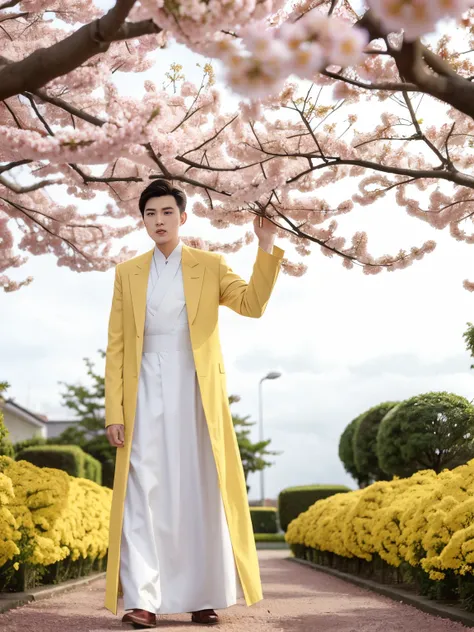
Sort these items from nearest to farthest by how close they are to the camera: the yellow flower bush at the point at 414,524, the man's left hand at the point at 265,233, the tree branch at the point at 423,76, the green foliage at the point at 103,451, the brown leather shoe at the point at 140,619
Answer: the tree branch at the point at 423,76 < the brown leather shoe at the point at 140,619 < the man's left hand at the point at 265,233 < the yellow flower bush at the point at 414,524 < the green foliage at the point at 103,451

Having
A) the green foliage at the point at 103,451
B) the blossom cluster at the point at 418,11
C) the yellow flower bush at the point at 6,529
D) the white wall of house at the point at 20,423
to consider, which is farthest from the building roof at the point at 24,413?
the blossom cluster at the point at 418,11

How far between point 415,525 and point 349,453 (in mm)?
12287

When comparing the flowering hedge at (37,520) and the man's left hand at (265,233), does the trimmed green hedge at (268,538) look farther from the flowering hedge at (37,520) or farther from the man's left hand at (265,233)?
the man's left hand at (265,233)

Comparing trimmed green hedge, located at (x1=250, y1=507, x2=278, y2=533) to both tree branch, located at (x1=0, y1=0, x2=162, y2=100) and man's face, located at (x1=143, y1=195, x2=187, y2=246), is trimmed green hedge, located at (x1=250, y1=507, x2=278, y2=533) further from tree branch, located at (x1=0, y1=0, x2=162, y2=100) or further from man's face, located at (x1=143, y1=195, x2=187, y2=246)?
tree branch, located at (x1=0, y1=0, x2=162, y2=100)

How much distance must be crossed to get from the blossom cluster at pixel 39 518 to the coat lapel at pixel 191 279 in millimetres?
1889

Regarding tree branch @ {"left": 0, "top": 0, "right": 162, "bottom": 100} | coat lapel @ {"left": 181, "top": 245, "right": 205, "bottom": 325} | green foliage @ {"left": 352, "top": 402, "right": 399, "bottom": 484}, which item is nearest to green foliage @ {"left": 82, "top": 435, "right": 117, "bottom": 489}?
green foliage @ {"left": 352, "top": 402, "right": 399, "bottom": 484}

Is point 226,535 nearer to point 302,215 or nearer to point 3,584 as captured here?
point 3,584

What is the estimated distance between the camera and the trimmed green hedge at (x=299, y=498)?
729 inches

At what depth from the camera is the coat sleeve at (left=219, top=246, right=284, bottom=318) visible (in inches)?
179

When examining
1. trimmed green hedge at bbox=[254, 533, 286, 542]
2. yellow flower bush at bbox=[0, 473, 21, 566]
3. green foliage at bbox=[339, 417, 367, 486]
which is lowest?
yellow flower bush at bbox=[0, 473, 21, 566]

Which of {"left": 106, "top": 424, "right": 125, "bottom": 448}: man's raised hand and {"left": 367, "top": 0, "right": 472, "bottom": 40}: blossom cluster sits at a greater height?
{"left": 367, "top": 0, "right": 472, "bottom": 40}: blossom cluster

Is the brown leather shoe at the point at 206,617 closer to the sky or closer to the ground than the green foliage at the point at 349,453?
Result: closer to the ground

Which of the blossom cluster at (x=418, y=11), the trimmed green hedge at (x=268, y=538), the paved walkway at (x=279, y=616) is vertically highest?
the blossom cluster at (x=418, y=11)

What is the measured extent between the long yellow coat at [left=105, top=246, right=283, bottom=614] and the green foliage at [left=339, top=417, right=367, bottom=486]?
13.6 m
